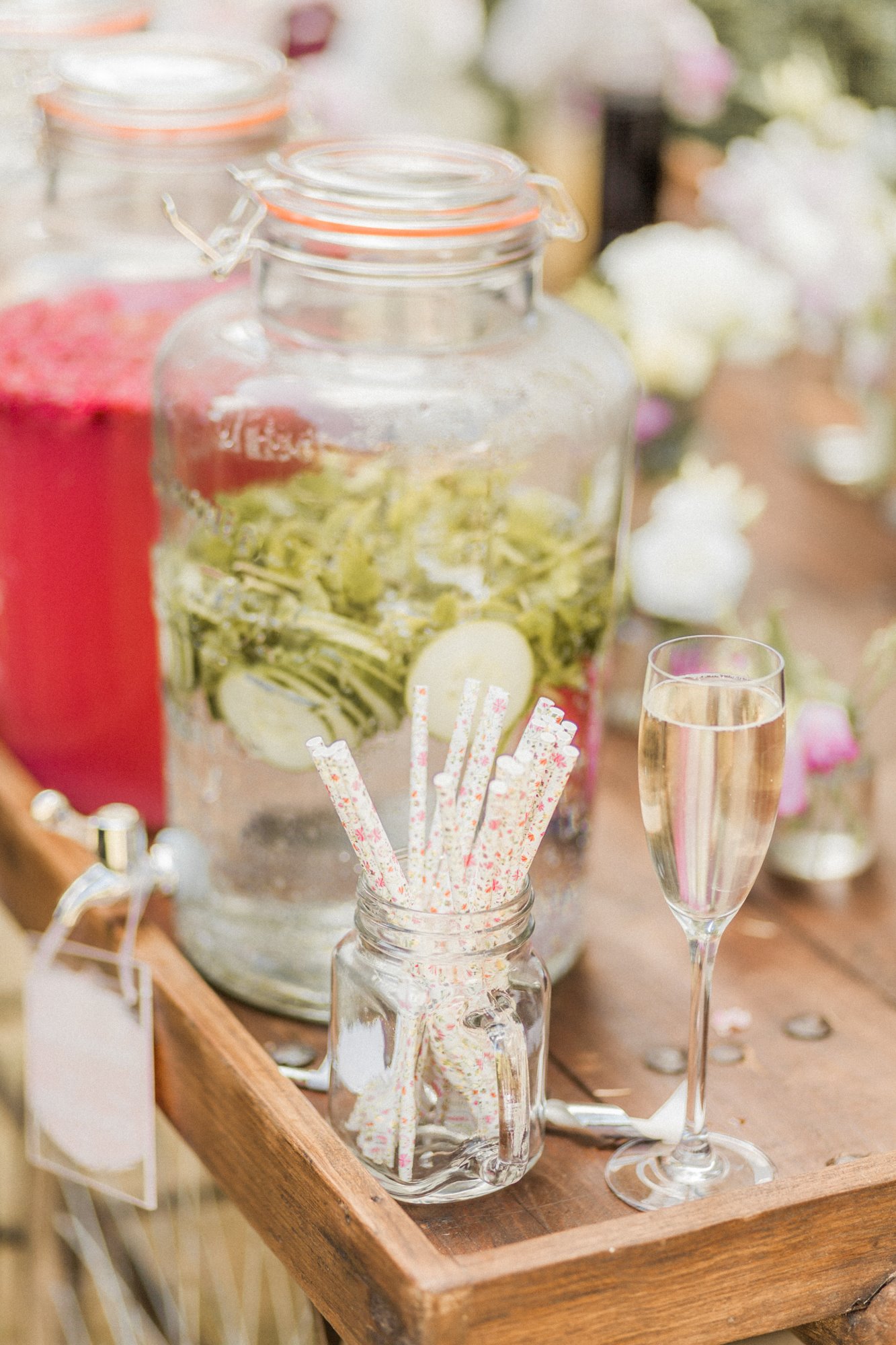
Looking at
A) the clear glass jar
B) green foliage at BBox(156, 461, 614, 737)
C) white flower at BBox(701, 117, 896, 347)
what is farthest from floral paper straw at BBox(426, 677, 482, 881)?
white flower at BBox(701, 117, 896, 347)

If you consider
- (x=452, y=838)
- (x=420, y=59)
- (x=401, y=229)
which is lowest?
(x=452, y=838)

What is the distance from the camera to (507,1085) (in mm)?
729

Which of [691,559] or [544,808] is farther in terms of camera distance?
[691,559]

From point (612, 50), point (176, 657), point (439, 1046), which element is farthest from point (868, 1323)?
point (612, 50)

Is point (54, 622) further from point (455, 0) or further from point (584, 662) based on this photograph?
point (455, 0)

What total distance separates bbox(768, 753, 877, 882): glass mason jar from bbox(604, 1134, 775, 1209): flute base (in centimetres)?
29

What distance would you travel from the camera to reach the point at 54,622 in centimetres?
107

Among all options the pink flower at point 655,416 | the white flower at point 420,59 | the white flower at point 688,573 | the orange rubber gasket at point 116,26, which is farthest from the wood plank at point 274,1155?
the white flower at point 420,59

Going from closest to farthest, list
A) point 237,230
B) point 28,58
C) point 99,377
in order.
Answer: point 237,230, point 99,377, point 28,58

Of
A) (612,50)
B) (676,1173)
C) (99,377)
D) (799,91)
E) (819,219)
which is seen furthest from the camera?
(612,50)

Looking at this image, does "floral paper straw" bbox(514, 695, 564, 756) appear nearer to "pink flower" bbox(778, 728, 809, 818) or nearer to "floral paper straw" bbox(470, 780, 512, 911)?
"floral paper straw" bbox(470, 780, 512, 911)

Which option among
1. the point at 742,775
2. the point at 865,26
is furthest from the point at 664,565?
the point at 865,26

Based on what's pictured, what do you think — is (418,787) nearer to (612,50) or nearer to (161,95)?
(161,95)

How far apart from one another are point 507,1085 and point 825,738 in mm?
416
